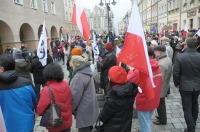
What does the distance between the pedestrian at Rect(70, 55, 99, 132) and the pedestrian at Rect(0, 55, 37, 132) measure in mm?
685

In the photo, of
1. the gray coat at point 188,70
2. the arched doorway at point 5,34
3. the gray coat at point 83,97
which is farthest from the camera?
the arched doorway at point 5,34

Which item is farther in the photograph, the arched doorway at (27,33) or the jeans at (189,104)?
the arched doorway at (27,33)

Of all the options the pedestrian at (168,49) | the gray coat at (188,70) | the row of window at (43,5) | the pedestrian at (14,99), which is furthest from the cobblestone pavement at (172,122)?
Answer: the row of window at (43,5)

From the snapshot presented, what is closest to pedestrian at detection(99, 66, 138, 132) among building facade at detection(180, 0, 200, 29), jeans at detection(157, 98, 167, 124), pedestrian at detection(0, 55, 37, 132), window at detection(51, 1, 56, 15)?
pedestrian at detection(0, 55, 37, 132)

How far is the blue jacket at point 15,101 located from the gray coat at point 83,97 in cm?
68

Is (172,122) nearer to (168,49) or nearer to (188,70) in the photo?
(188,70)

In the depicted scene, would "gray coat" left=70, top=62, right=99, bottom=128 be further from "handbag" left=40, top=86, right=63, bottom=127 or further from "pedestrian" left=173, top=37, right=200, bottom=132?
"pedestrian" left=173, top=37, right=200, bottom=132

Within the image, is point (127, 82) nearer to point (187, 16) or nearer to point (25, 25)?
point (25, 25)

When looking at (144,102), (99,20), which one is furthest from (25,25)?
(99,20)

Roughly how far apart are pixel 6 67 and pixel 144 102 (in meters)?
2.20

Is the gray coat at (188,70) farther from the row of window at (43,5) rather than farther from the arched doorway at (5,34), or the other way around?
the row of window at (43,5)

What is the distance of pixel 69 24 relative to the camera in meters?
35.2

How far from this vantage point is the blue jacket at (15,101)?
272 cm

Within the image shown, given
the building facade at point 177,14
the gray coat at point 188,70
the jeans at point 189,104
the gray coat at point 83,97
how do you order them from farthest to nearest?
the building facade at point 177,14 → the jeans at point 189,104 → the gray coat at point 188,70 → the gray coat at point 83,97
